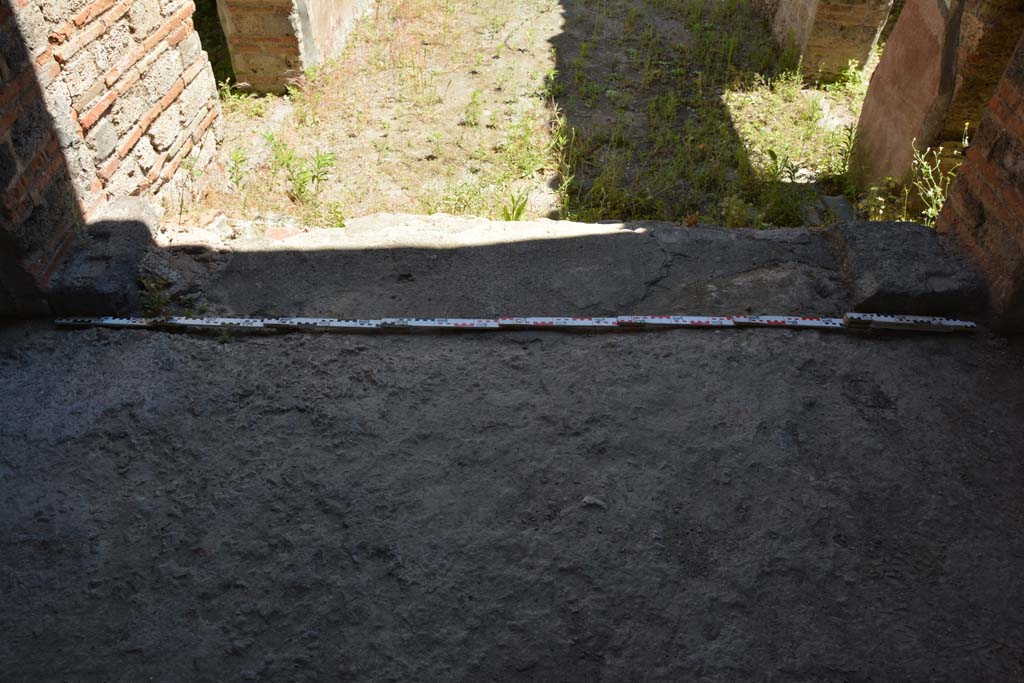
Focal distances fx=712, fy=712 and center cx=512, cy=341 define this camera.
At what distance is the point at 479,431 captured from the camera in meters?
2.25

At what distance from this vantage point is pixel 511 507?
6.63 ft

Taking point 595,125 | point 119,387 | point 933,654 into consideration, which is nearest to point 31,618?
point 119,387

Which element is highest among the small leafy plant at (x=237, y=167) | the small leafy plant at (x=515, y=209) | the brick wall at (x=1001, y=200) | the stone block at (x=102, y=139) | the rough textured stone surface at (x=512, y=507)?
the stone block at (x=102, y=139)

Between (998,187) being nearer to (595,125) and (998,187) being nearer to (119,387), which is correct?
(119,387)

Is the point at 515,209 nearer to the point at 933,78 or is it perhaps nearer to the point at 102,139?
the point at 102,139

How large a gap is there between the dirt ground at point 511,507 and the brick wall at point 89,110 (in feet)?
1.63

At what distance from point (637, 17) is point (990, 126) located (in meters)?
5.89

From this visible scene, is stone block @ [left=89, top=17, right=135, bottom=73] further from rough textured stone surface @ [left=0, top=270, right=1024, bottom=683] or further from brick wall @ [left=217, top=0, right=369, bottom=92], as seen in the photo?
brick wall @ [left=217, top=0, right=369, bottom=92]

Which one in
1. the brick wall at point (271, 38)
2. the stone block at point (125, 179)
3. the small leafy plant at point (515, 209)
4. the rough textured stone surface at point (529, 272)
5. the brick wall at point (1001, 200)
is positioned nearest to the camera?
the brick wall at point (1001, 200)

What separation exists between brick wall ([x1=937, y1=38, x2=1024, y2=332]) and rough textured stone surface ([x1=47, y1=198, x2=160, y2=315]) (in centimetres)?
318

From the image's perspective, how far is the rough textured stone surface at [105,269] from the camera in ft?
8.49

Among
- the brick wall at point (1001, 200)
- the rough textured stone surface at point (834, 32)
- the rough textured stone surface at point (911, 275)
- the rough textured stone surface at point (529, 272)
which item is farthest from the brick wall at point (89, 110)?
the rough textured stone surface at point (834, 32)

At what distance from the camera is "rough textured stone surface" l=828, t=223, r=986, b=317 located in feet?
8.53

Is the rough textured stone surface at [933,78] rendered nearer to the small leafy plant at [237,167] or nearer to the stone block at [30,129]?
the small leafy plant at [237,167]
